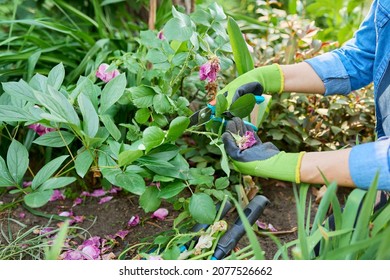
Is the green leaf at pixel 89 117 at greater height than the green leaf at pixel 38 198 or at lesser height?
greater

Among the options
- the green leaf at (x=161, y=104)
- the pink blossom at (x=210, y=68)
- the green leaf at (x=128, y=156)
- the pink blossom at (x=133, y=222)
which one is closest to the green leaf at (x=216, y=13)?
the pink blossom at (x=210, y=68)

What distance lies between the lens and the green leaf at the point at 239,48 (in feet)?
5.09

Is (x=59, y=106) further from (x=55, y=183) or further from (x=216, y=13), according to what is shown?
(x=216, y=13)

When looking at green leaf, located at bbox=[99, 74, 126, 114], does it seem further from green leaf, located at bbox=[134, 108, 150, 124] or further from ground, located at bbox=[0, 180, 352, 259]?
ground, located at bbox=[0, 180, 352, 259]

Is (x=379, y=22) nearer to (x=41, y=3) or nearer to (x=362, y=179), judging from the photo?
(x=362, y=179)

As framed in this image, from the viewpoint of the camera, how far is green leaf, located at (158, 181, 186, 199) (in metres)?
1.38

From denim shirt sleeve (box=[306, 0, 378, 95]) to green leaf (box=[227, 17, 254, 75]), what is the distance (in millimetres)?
169

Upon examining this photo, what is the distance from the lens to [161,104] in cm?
148

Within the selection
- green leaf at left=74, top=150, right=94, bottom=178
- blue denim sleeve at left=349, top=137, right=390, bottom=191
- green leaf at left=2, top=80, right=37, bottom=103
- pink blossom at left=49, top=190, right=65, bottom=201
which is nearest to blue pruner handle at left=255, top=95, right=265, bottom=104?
blue denim sleeve at left=349, top=137, right=390, bottom=191

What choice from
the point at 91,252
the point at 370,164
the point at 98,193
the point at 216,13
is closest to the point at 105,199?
the point at 98,193

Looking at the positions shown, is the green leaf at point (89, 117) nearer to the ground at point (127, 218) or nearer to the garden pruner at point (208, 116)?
the garden pruner at point (208, 116)

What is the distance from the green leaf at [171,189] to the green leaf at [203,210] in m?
0.05

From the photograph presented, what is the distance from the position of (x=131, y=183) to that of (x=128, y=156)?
0.21 feet

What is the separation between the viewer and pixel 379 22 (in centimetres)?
146
